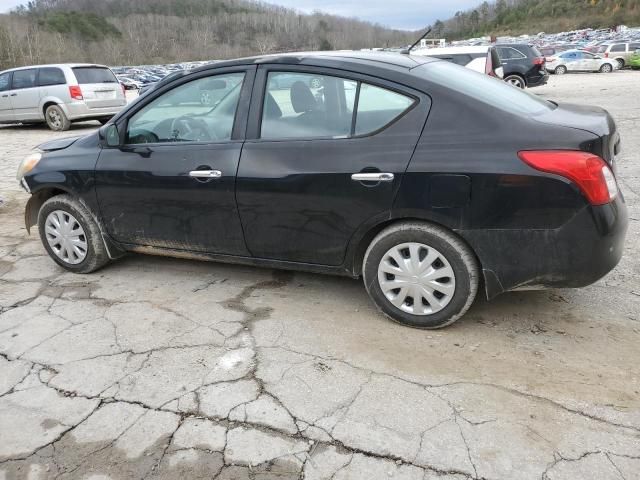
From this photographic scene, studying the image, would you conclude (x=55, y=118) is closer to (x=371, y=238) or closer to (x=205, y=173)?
(x=205, y=173)

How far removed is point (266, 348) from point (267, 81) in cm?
168

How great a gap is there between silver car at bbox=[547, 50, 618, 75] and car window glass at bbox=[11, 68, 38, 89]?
95.9 ft

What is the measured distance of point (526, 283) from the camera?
2.97m

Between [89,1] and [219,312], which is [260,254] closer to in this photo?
[219,312]

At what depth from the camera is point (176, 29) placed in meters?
128

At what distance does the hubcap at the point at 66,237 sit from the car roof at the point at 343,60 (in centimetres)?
159

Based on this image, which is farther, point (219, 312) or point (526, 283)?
point (219, 312)

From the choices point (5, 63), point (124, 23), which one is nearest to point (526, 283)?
point (5, 63)

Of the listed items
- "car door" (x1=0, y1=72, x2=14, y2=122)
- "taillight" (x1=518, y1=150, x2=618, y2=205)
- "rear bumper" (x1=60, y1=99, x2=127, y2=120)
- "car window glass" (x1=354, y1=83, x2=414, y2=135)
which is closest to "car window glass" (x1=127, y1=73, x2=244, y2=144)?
"car window glass" (x1=354, y1=83, x2=414, y2=135)

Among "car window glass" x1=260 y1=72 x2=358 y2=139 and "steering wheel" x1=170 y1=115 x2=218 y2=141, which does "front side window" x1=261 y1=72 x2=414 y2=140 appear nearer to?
"car window glass" x1=260 y1=72 x2=358 y2=139

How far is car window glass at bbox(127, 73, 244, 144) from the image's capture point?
3.57 meters

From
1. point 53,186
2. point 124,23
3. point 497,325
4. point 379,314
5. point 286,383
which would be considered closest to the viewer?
point 286,383

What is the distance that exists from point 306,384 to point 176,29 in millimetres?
139408

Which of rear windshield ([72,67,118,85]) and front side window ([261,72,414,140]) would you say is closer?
front side window ([261,72,414,140])
